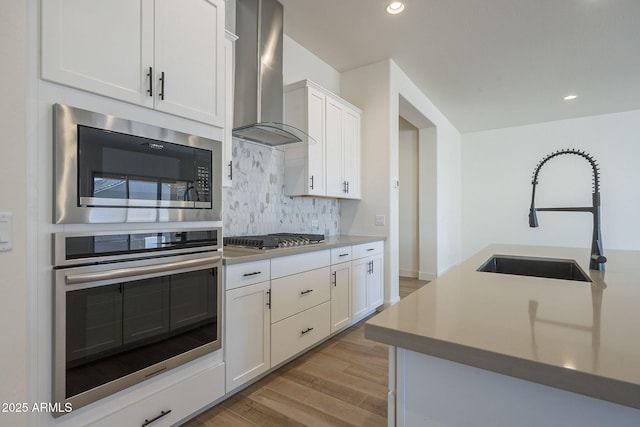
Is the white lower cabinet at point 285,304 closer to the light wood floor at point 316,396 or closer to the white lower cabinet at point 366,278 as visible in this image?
the white lower cabinet at point 366,278

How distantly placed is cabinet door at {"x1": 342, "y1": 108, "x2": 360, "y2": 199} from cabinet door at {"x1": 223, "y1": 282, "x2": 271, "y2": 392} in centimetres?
189

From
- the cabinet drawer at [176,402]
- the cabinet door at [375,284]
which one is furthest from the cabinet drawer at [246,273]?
the cabinet door at [375,284]

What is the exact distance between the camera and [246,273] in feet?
6.29

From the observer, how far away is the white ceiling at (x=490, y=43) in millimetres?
2756

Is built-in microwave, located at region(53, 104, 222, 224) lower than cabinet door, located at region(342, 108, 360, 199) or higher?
lower

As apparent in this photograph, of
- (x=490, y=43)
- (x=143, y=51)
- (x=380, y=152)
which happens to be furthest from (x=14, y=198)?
(x=490, y=43)

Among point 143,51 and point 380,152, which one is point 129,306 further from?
point 380,152

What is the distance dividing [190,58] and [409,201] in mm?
4894

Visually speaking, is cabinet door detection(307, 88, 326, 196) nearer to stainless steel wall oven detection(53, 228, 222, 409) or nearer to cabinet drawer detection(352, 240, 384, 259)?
cabinet drawer detection(352, 240, 384, 259)

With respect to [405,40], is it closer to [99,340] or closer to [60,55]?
[60,55]

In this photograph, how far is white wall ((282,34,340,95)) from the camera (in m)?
3.20

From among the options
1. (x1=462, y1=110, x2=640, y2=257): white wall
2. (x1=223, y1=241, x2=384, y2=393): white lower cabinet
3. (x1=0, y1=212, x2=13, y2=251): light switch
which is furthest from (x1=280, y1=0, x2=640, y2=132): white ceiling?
(x1=0, y1=212, x2=13, y2=251): light switch

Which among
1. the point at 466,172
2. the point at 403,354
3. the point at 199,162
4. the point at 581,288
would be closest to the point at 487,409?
the point at 403,354

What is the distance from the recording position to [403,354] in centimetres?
76
